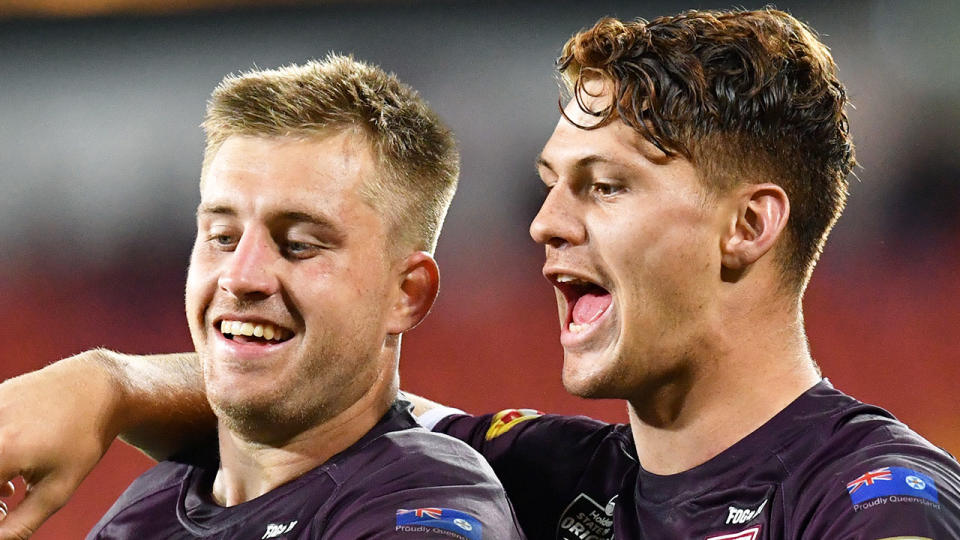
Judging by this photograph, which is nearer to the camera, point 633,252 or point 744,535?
point 744,535

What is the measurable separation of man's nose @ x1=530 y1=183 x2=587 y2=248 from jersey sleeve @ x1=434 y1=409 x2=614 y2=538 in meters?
0.48

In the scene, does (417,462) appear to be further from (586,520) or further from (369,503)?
(586,520)

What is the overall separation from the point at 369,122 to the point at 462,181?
13.6 ft

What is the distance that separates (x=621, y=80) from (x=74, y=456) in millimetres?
1203

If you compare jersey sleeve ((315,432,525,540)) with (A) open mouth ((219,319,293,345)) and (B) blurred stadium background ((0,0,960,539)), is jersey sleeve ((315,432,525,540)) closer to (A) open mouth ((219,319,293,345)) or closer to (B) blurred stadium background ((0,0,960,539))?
(A) open mouth ((219,319,293,345))

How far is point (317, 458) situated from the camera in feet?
6.61

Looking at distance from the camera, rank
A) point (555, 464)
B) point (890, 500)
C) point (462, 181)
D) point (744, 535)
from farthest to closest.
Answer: point (462, 181) → point (555, 464) → point (744, 535) → point (890, 500)

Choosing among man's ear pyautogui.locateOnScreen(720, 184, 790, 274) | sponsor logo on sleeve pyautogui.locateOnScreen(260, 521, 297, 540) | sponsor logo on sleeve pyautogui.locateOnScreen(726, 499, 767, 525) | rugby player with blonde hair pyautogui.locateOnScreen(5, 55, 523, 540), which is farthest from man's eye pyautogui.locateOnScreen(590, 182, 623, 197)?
sponsor logo on sleeve pyautogui.locateOnScreen(260, 521, 297, 540)

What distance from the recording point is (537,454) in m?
2.35

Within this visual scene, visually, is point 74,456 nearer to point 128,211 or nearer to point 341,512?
point 341,512

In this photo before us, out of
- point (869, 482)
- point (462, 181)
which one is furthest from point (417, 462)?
point (462, 181)

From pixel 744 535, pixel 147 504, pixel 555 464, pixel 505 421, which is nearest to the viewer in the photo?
pixel 744 535

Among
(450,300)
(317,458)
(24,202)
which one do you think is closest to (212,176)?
(317,458)

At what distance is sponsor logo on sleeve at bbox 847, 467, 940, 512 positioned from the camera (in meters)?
1.64
